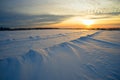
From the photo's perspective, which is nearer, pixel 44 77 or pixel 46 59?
pixel 44 77

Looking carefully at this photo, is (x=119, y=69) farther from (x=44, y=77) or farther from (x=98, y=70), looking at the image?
(x=44, y=77)

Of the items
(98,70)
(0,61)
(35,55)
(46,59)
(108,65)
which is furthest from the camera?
(35,55)

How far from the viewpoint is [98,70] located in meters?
4.02

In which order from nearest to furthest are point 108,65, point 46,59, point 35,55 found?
1. point 108,65
2. point 46,59
3. point 35,55

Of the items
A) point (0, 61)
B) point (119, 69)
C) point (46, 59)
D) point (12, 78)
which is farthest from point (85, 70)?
point (0, 61)

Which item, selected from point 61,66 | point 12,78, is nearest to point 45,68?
point 61,66

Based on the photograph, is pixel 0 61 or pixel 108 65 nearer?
pixel 108 65

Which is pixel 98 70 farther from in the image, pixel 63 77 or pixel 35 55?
pixel 35 55

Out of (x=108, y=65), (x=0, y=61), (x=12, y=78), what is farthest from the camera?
(x=0, y=61)

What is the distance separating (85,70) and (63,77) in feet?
2.73

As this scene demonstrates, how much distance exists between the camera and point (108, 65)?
4434mm

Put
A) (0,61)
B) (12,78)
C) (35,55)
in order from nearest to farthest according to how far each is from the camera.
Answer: (12,78), (0,61), (35,55)

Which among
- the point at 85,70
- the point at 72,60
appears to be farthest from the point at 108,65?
the point at 72,60

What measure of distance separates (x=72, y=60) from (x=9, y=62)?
2.44 m
